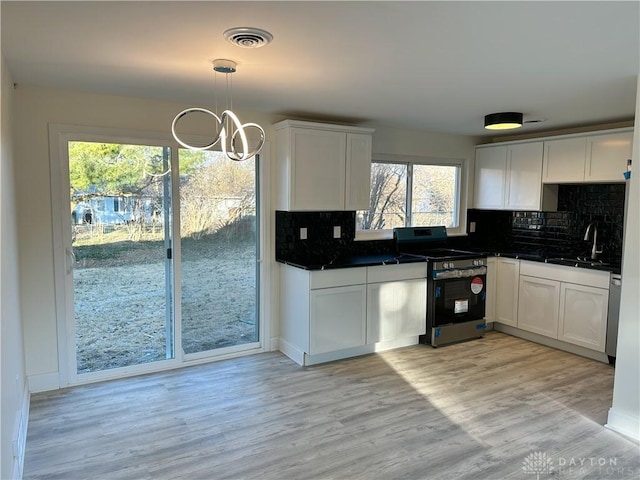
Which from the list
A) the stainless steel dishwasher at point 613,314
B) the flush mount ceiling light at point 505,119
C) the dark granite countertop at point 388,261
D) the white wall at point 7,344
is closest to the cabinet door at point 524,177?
the dark granite countertop at point 388,261

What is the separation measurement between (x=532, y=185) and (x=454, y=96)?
80.3 inches

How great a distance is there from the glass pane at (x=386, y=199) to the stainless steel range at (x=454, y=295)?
0.23m

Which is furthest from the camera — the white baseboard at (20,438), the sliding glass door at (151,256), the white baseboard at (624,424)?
the sliding glass door at (151,256)

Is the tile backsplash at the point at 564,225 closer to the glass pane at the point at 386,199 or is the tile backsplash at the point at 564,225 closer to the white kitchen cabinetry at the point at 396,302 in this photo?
the glass pane at the point at 386,199

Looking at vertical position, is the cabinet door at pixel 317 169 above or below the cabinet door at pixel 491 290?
above

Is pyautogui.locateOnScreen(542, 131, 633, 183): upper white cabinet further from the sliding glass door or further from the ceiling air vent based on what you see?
the ceiling air vent

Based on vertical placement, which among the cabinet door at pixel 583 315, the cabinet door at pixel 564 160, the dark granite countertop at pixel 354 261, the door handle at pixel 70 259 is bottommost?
the cabinet door at pixel 583 315

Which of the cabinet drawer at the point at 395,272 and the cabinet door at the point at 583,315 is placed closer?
the cabinet door at the point at 583,315

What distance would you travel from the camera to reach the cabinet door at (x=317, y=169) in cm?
402

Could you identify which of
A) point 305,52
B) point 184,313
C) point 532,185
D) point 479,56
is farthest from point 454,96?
point 184,313

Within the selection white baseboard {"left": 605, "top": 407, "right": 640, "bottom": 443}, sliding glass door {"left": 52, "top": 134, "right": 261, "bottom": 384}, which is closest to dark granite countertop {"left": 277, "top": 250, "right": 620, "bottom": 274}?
sliding glass door {"left": 52, "top": 134, "right": 261, "bottom": 384}

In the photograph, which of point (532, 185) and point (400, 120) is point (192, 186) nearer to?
point (400, 120)

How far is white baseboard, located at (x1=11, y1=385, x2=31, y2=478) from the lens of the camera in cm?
225

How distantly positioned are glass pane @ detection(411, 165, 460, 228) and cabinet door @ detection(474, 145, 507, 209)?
26 cm
